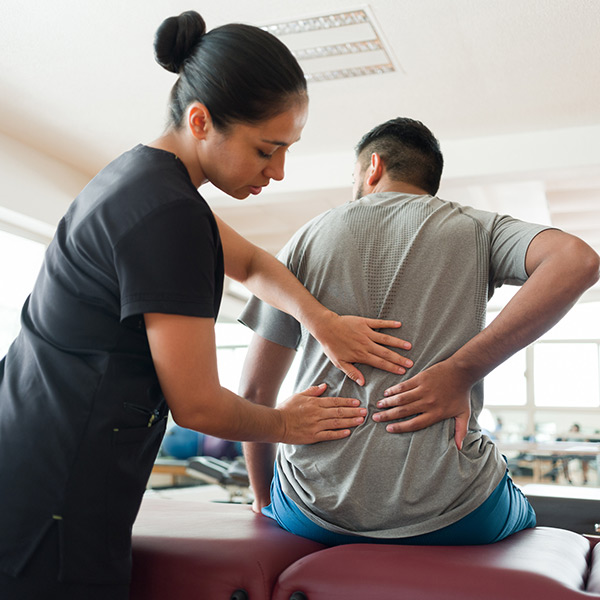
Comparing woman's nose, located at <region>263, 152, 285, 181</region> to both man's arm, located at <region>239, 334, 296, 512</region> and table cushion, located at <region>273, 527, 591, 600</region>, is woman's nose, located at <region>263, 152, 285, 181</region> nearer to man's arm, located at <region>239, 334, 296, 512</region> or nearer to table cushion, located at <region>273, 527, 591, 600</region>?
man's arm, located at <region>239, 334, 296, 512</region>

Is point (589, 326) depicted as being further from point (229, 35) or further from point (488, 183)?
point (229, 35)

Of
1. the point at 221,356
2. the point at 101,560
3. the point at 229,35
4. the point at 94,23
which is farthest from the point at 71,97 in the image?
the point at 221,356

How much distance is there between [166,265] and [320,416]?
484 mm

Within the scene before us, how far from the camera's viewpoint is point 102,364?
3.11 feet

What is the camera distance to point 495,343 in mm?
1226

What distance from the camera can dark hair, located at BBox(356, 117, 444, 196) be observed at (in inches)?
62.9

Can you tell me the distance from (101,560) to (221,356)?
35.8 feet

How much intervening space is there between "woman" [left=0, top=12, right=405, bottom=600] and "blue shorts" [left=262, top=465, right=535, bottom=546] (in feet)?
1.10

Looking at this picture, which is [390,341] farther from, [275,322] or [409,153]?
[409,153]

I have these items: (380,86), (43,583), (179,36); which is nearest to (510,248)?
(179,36)

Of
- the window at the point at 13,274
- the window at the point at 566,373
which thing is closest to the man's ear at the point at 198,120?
the window at the point at 13,274

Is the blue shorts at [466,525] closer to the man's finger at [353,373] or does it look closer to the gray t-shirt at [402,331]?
the gray t-shirt at [402,331]

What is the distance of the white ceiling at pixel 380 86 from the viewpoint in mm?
3852

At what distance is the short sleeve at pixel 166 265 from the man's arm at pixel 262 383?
0.64m
